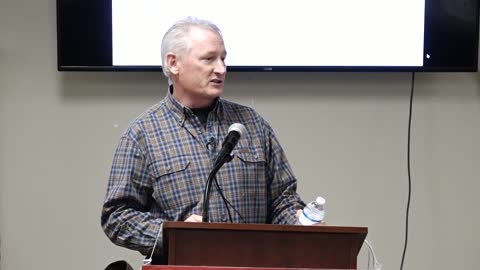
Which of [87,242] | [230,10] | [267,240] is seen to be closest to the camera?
[267,240]

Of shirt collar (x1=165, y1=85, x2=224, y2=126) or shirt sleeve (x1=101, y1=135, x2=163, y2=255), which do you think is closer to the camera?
shirt sleeve (x1=101, y1=135, x2=163, y2=255)

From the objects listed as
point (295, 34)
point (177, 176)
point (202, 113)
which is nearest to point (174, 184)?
point (177, 176)

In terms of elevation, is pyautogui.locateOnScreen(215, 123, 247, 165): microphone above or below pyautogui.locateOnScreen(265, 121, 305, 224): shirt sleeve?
above

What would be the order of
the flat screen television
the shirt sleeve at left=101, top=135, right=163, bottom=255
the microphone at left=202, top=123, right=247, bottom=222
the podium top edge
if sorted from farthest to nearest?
the flat screen television < the shirt sleeve at left=101, top=135, right=163, bottom=255 < the microphone at left=202, top=123, right=247, bottom=222 < the podium top edge

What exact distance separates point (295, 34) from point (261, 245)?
154 centimetres

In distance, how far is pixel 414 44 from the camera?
293 centimetres

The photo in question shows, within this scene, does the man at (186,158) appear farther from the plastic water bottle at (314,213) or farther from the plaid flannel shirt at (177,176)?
the plastic water bottle at (314,213)

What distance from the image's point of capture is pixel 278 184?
2098 mm

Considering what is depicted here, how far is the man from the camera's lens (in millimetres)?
1963

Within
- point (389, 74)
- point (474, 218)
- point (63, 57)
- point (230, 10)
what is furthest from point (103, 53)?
point (474, 218)

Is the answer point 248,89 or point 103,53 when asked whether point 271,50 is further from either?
point 103,53

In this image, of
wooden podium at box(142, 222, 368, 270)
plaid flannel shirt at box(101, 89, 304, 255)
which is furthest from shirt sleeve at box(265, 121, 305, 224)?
wooden podium at box(142, 222, 368, 270)

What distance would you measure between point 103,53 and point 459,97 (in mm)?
1543

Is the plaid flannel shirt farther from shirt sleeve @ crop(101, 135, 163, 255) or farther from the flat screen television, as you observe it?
the flat screen television
